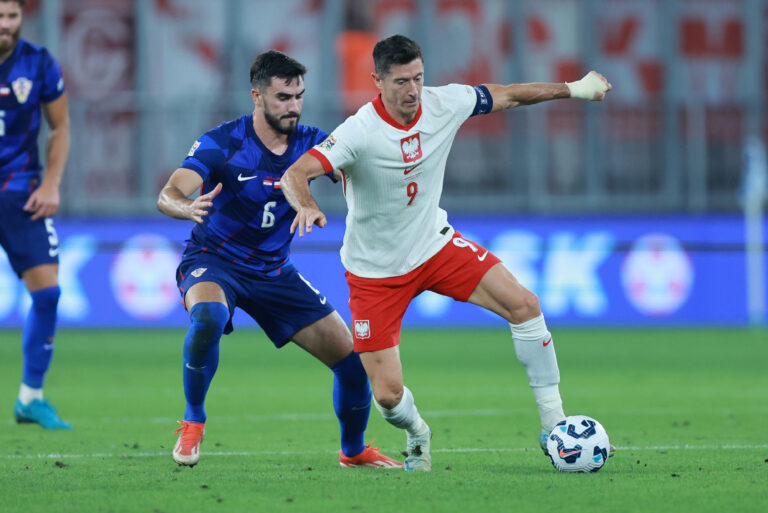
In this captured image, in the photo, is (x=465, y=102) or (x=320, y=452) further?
(x=320, y=452)

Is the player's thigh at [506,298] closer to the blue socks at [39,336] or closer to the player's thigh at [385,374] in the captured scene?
the player's thigh at [385,374]

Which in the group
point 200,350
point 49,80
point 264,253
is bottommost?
point 200,350

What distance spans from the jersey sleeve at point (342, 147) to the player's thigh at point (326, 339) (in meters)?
0.84

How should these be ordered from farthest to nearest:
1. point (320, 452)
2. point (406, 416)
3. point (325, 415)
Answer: point (325, 415)
point (320, 452)
point (406, 416)

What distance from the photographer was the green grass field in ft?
18.2

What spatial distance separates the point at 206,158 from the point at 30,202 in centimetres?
224

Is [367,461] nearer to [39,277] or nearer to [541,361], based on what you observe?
[541,361]

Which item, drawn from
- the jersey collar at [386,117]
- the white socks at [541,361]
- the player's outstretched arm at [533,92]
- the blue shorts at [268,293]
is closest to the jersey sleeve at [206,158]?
the blue shorts at [268,293]

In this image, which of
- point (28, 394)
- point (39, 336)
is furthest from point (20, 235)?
point (28, 394)

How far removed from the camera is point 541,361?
6.66 metres

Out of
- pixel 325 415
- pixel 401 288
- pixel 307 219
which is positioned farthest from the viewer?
pixel 325 415

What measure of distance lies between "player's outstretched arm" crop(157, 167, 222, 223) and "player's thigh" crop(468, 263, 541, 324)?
1412mm

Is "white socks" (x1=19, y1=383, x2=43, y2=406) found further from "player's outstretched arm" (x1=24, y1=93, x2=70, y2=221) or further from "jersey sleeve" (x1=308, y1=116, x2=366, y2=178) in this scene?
"jersey sleeve" (x1=308, y1=116, x2=366, y2=178)

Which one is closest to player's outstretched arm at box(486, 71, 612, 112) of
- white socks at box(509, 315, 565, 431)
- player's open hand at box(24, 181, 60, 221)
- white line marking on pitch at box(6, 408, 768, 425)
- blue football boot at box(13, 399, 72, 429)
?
white socks at box(509, 315, 565, 431)
